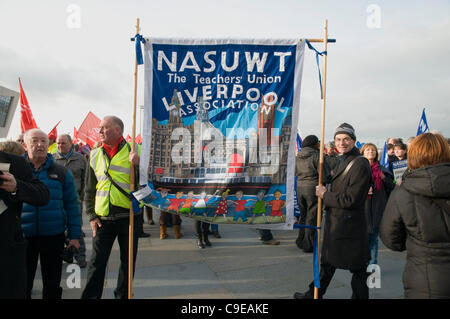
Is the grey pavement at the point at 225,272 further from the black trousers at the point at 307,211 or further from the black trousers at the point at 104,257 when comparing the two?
the black trousers at the point at 104,257

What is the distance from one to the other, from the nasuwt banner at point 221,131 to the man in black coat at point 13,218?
1.14 metres

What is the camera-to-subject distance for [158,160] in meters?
3.07

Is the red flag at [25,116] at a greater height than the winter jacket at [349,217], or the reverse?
the red flag at [25,116]

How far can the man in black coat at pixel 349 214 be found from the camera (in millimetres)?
2961

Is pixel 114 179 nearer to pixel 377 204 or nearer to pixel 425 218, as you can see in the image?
pixel 425 218

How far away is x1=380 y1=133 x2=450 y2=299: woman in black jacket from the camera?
2.02m

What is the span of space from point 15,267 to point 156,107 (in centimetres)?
183

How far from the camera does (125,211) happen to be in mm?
3240

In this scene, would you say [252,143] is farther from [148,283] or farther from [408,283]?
[148,283]

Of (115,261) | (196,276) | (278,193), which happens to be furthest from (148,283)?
(278,193)

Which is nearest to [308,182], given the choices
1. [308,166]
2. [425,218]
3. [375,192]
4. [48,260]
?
[308,166]

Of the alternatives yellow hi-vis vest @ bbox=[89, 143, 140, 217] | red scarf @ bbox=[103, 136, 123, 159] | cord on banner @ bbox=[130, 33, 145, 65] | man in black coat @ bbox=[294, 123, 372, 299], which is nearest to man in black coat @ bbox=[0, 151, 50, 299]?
yellow hi-vis vest @ bbox=[89, 143, 140, 217]

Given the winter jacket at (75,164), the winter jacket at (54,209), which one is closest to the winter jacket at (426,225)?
the winter jacket at (54,209)

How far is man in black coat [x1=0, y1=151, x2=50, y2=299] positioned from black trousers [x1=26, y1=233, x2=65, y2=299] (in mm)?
929
